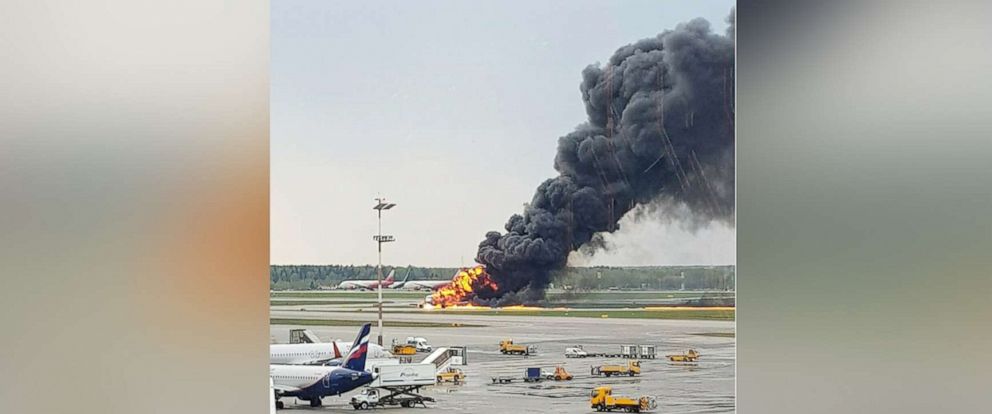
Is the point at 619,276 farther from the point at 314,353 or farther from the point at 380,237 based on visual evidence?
the point at 314,353

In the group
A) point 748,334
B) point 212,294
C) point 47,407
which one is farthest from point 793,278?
point 47,407

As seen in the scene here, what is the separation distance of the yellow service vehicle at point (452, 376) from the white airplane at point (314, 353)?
0.78 feet

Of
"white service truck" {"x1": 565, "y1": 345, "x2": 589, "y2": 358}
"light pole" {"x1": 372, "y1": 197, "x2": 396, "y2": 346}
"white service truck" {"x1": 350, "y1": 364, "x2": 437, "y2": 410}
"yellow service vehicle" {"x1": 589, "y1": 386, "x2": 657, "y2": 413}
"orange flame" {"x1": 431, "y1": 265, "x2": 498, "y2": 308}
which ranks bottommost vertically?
"yellow service vehicle" {"x1": 589, "y1": 386, "x2": 657, "y2": 413}

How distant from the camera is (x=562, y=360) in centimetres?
408

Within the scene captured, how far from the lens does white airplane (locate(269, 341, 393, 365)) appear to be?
158 inches

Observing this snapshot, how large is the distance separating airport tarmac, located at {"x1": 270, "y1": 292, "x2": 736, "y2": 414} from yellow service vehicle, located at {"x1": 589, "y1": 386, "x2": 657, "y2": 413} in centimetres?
3

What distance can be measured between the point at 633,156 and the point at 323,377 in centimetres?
160

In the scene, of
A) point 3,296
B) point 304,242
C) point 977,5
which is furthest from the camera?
point 304,242

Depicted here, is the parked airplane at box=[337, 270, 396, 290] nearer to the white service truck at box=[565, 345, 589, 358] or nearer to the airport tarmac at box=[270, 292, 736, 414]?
the airport tarmac at box=[270, 292, 736, 414]

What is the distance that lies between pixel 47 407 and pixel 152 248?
0.62 feet

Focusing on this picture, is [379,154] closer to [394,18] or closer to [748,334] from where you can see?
[394,18]

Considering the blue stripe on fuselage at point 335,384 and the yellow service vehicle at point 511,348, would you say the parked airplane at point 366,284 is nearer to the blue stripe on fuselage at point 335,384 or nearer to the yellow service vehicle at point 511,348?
the blue stripe on fuselage at point 335,384

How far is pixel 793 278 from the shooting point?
1208 mm

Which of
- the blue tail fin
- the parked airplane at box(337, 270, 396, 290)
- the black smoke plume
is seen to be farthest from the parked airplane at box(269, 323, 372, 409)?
the black smoke plume
